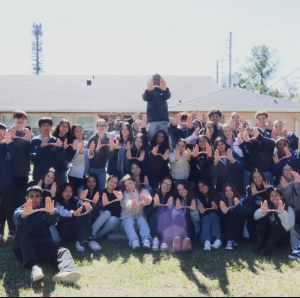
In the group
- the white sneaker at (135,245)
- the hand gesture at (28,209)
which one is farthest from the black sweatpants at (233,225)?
the hand gesture at (28,209)

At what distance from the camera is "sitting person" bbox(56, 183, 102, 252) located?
4645 mm

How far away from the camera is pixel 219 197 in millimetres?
5102

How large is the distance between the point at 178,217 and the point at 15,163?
8.42 feet

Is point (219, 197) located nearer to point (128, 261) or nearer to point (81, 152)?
point (128, 261)

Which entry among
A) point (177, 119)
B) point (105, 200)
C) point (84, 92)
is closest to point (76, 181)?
point (105, 200)

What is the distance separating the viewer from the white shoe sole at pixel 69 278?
3.60m

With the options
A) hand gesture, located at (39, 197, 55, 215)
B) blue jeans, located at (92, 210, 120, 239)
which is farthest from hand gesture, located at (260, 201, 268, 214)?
hand gesture, located at (39, 197, 55, 215)

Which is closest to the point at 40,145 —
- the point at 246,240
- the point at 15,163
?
the point at 15,163

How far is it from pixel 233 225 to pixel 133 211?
149cm

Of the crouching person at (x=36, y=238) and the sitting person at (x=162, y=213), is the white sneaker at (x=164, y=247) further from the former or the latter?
the crouching person at (x=36, y=238)

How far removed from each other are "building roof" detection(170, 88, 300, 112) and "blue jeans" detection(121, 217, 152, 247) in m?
9.16

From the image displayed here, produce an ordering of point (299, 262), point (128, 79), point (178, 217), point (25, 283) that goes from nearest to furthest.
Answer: point (25, 283), point (299, 262), point (178, 217), point (128, 79)

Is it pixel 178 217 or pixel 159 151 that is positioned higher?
pixel 159 151

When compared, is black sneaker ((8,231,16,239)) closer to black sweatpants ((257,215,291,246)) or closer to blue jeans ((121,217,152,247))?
blue jeans ((121,217,152,247))
